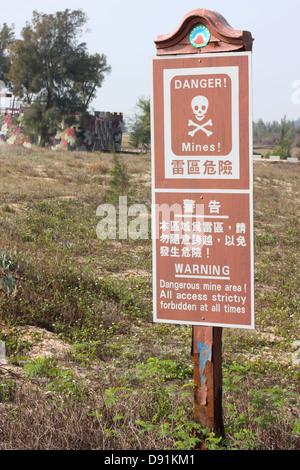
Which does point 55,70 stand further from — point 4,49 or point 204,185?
point 204,185

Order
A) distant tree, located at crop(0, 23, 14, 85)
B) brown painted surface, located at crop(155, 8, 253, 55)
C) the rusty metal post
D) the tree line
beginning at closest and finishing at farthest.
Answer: brown painted surface, located at crop(155, 8, 253, 55), the rusty metal post, the tree line, distant tree, located at crop(0, 23, 14, 85)

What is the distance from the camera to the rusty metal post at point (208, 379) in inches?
120

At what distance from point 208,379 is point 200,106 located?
1511mm

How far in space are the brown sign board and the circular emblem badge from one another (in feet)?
0.24

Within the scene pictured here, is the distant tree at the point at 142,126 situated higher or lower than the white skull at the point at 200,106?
→ higher

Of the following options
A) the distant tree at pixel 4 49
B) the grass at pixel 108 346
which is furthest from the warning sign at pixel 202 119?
the distant tree at pixel 4 49

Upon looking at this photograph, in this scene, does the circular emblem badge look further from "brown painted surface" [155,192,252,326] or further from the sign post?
"brown painted surface" [155,192,252,326]

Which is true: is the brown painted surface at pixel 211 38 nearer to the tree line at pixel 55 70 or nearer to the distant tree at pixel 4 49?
the tree line at pixel 55 70

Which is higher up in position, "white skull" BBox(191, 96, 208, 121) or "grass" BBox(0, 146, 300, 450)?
"white skull" BBox(191, 96, 208, 121)

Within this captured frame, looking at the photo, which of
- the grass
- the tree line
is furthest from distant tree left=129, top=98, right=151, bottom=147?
the grass

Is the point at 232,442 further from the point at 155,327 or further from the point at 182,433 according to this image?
the point at 155,327

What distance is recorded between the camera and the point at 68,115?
42.6 metres

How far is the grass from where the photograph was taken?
315 cm

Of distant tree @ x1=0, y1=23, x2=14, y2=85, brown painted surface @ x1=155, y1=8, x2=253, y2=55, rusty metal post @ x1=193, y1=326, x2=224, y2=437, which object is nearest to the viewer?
brown painted surface @ x1=155, y1=8, x2=253, y2=55
